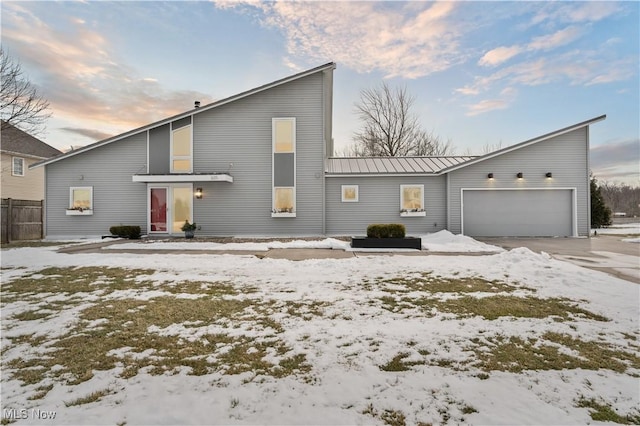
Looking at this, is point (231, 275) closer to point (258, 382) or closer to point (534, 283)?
point (258, 382)

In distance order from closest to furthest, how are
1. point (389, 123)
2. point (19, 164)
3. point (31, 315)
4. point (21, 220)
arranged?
point (31, 315) → point (21, 220) → point (19, 164) → point (389, 123)

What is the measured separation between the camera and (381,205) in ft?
44.5

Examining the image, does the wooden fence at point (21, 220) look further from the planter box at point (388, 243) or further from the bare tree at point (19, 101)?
the planter box at point (388, 243)

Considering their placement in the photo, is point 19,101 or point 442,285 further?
point 19,101

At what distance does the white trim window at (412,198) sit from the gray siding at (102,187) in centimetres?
1193

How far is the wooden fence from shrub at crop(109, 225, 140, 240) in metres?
4.92

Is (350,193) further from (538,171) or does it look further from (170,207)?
(538,171)

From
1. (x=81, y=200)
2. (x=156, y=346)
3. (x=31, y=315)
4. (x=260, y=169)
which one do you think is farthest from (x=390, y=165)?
(x=81, y=200)

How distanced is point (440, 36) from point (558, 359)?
14525 millimetres

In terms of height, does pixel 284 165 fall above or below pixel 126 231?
above

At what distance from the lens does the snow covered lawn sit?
196 centimetres

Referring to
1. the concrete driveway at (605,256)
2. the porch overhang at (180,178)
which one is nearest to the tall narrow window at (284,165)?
the porch overhang at (180,178)

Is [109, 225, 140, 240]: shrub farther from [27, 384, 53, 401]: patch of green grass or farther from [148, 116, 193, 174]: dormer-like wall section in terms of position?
[27, 384, 53, 401]: patch of green grass

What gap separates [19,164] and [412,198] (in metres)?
24.4
